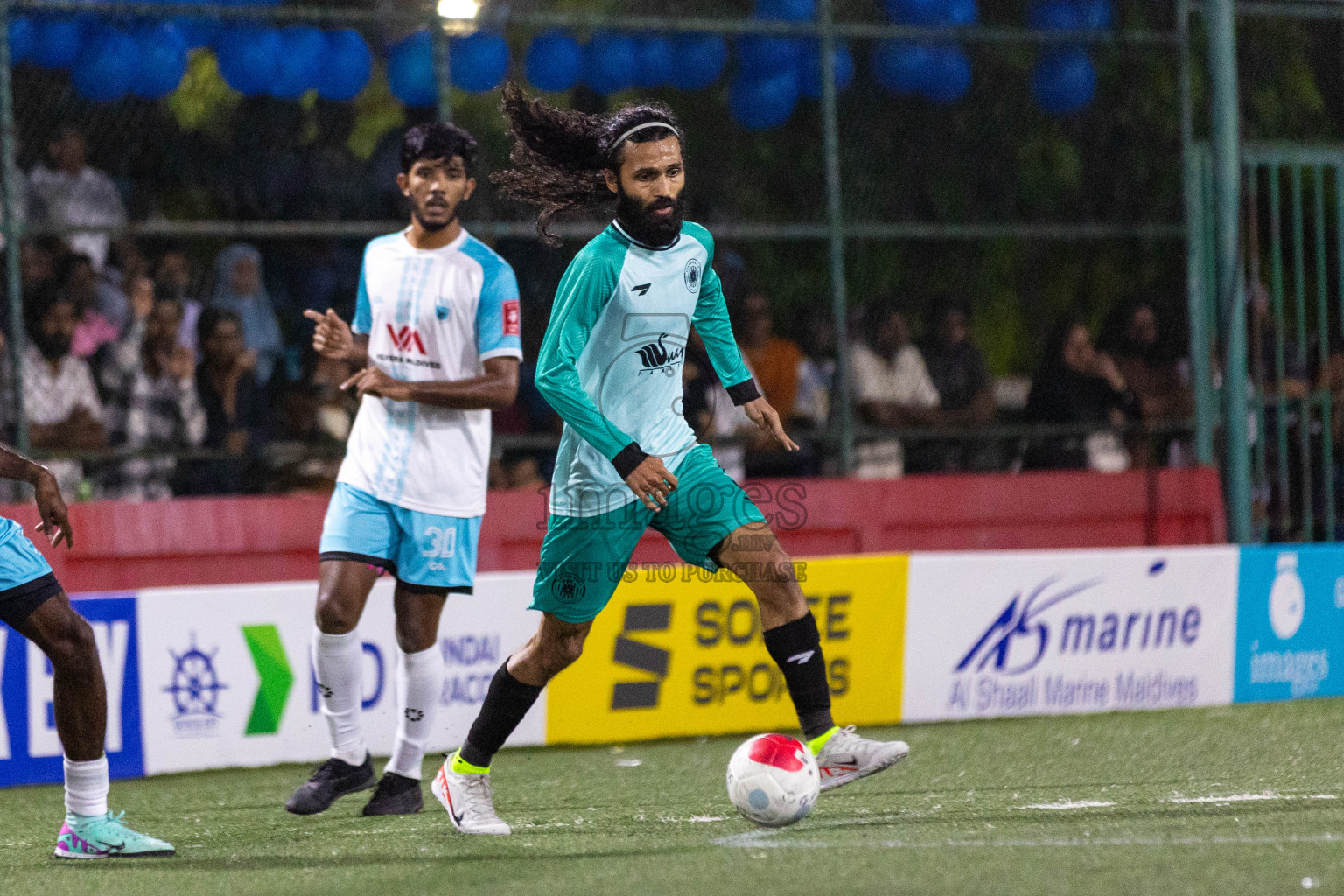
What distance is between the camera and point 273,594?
6.95 metres

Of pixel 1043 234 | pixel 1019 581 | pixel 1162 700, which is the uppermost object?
pixel 1043 234

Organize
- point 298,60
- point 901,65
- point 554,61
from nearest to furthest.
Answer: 1. point 298,60
2. point 554,61
3. point 901,65

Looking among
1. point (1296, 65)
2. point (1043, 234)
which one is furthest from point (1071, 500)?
point (1296, 65)

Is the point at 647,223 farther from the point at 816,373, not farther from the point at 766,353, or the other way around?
the point at 816,373

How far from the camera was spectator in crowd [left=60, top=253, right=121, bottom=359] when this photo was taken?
8141mm

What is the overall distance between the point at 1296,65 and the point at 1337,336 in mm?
2201

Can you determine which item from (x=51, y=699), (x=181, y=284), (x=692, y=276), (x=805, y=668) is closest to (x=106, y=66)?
(x=181, y=284)

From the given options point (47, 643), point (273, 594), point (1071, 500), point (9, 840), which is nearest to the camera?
point (47, 643)

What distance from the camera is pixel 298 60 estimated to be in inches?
337

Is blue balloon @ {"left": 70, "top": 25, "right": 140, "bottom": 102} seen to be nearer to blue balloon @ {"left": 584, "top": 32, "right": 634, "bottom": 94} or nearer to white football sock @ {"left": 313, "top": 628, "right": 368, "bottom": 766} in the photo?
blue balloon @ {"left": 584, "top": 32, "right": 634, "bottom": 94}

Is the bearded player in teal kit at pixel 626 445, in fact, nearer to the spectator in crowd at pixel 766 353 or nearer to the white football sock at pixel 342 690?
the white football sock at pixel 342 690

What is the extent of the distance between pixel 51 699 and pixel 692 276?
11.2 feet

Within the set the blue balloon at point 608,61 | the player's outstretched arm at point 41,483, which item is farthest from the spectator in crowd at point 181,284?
the player's outstretched arm at point 41,483

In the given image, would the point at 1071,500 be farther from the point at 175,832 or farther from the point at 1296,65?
the point at 175,832
